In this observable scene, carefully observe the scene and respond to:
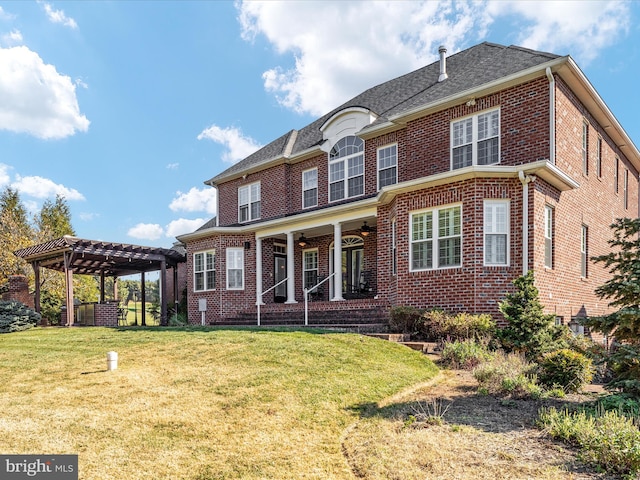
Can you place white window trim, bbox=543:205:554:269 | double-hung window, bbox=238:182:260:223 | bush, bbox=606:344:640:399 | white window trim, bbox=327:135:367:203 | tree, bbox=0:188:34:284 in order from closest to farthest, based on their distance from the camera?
1. bush, bbox=606:344:640:399
2. white window trim, bbox=543:205:554:269
3. white window trim, bbox=327:135:367:203
4. double-hung window, bbox=238:182:260:223
5. tree, bbox=0:188:34:284

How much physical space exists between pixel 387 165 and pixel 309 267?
17.6 feet

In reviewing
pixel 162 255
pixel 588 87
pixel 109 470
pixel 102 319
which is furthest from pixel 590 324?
pixel 102 319

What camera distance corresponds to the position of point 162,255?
1966 cm

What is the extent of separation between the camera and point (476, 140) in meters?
13.2

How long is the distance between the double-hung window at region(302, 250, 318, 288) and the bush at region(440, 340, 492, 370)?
974 centimetres

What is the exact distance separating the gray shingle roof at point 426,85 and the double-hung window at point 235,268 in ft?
13.7

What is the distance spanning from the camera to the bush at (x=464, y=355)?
27.2ft

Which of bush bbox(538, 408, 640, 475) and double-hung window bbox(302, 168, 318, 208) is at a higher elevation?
double-hung window bbox(302, 168, 318, 208)

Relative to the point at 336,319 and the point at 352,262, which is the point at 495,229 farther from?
the point at 352,262

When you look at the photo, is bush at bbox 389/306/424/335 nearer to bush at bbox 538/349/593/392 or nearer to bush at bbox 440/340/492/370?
bush at bbox 440/340/492/370

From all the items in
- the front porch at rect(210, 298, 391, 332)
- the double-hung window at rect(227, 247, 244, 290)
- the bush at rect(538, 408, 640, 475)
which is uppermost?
the double-hung window at rect(227, 247, 244, 290)

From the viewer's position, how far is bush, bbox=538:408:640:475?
4026 millimetres

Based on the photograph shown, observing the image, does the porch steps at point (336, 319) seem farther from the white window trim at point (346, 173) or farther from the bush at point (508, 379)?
the white window trim at point (346, 173)

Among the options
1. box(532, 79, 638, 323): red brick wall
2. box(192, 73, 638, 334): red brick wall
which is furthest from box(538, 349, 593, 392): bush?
box(532, 79, 638, 323): red brick wall
